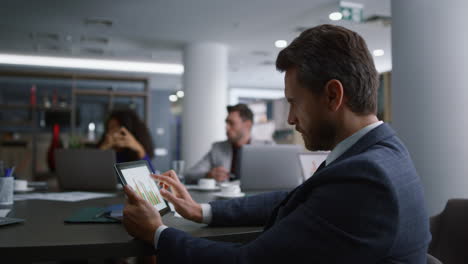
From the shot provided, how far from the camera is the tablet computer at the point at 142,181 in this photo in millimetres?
1142

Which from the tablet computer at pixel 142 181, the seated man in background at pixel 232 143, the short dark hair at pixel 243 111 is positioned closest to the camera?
the tablet computer at pixel 142 181

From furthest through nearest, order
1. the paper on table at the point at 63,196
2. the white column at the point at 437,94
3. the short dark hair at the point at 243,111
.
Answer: the short dark hair at the point at 243,111 < the white column at the point at 437,94 < the paper on table at the point at 63,196

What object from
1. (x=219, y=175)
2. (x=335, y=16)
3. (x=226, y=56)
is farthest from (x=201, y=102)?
(x=219, y=175)

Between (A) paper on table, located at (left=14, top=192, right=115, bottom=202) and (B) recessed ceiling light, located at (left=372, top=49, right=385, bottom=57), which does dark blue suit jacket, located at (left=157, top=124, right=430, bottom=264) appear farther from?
(B) recessed ceiling light, located at (left=372, top=49, right=385, bottom=57)

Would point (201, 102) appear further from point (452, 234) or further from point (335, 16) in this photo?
point (452, 234)

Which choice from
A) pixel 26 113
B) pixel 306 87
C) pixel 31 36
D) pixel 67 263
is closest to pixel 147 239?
pixel 306 87

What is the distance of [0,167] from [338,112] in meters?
1.80

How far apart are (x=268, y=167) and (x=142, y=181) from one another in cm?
125

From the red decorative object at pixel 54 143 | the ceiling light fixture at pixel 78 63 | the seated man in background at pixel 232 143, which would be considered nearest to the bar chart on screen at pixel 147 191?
the seated man in background at pixel 232 143

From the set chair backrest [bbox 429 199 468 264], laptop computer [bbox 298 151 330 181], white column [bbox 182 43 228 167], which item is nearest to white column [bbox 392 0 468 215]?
laptop computer [bbox 298 151 330 181]

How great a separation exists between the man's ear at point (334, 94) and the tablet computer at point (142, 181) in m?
0.61

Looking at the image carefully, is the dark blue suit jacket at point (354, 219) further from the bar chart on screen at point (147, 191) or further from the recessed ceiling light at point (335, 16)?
the recessed ceiling light at point (335, 16)

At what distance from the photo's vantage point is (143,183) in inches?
49.3

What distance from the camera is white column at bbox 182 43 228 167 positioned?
6.82 m
